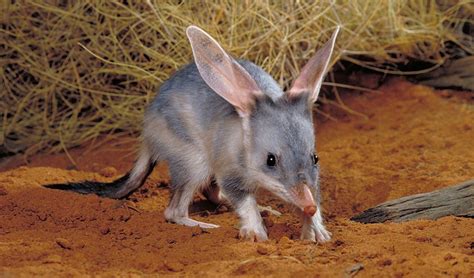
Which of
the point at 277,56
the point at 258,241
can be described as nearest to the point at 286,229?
the point at 258,241

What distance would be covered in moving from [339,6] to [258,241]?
10.2 feet

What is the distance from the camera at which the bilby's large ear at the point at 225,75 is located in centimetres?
423

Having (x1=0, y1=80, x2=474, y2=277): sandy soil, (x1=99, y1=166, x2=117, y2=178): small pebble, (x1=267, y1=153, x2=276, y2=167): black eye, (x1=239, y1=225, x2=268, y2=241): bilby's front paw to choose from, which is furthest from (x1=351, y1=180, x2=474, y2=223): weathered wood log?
(x1=99, y1=166, x2=117, y2=178): small pebble

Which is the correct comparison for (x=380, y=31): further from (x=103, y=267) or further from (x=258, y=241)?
(x=103, y=267)

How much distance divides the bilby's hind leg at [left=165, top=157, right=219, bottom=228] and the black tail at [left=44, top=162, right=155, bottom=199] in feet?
1.31

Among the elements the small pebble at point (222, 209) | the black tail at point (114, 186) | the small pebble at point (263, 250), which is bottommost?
the small pebble at point (222, 209)

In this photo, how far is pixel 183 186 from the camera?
480 cm

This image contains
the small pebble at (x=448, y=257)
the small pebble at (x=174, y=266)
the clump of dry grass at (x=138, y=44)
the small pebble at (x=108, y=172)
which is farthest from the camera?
the clump of dry grass at (x=138, y=44)

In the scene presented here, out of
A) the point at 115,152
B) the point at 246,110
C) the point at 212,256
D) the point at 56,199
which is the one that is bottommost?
the point at 115,152

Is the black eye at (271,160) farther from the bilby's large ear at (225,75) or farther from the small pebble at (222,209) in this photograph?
the small pebble at (222,209)

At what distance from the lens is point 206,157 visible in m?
4.73

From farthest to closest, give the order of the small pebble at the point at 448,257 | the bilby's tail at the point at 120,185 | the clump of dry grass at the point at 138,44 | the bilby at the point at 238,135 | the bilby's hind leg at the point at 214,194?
the clump of dry grass at the point at 138,44 → the bilby's hind leg at the point at 214,194 → the bilby's tail at the point at 120,185 → the bilby at the point at 238,135 → the small pebble at the point at 448,257

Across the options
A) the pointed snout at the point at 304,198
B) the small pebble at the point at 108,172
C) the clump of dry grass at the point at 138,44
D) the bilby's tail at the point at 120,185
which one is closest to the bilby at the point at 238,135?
the pointed snout at the point at 304,198

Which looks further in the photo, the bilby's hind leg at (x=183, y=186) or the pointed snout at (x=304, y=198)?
the bilby's hind leg at (x=183, y=186)
